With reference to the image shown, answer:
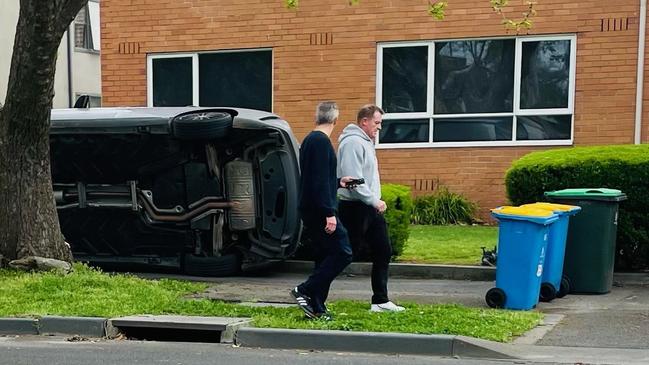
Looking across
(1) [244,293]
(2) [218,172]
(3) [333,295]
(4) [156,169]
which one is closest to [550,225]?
(3) [333,295]

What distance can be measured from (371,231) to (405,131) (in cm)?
776

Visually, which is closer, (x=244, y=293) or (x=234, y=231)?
(x=244, y=293)

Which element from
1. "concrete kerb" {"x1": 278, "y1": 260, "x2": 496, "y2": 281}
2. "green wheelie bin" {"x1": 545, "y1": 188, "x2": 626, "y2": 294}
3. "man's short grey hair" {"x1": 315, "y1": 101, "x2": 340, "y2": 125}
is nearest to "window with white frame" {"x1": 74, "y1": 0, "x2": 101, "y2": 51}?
"concrete kerb" {"x1": 278, "y1": 260, "x2": 496, "y2": 281}

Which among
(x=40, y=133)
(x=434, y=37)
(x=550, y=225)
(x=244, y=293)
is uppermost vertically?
(x=434, y=37)

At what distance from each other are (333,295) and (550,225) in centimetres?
245

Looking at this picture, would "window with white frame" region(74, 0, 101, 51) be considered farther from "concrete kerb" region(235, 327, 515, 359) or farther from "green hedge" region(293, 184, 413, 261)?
"concrete kerb" region(235, 327, 515, 359)

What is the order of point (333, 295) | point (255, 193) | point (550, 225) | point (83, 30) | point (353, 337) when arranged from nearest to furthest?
point (353, 337) → point (550, 225) → point (333, 295) → point (255, 193) → point (83, 30)

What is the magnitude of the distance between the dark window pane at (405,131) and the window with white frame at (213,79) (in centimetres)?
242

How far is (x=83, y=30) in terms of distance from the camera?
88.2 ft

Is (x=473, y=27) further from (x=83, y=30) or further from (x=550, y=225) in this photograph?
(x=83, y=30)

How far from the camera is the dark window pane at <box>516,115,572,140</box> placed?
13.6 m

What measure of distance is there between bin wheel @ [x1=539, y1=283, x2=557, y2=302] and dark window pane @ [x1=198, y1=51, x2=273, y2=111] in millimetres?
8457

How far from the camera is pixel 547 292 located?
26.1ft

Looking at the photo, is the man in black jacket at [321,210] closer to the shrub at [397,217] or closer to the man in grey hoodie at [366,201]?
the man in grey hoodie at [366,201]
